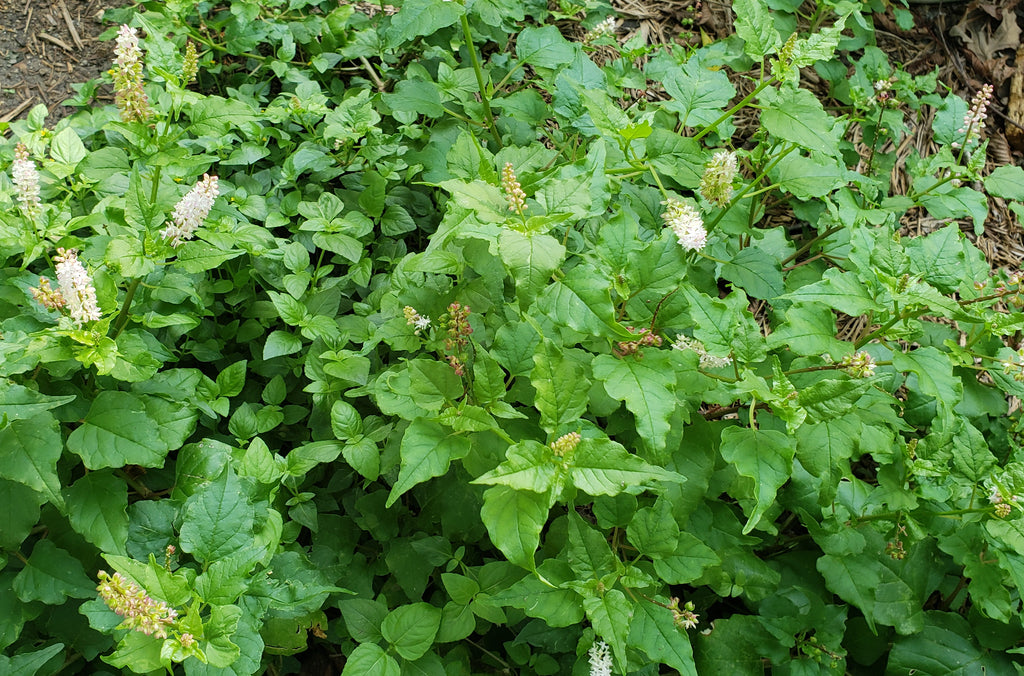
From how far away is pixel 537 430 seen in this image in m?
1.90

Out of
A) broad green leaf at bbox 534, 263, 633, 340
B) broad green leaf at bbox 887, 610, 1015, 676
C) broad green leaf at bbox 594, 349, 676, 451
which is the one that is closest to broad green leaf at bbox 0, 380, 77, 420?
broad green leaf at bbox 534, 263, 633, 340

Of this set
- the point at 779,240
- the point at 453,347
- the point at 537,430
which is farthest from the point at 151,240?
the point at 779,240

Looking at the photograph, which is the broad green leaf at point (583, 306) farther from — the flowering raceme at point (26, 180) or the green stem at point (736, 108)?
the flowering raceme at point (26, 180)

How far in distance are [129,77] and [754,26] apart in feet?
5.68

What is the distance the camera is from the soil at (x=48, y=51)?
10.2 ft

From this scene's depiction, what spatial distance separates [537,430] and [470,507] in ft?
1.16

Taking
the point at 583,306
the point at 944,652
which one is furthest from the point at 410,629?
the point at 944,652

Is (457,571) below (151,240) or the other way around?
below

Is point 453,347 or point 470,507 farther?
point 470,507

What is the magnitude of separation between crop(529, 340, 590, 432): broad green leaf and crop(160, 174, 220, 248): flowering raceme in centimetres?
99

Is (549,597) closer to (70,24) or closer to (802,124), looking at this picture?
(802,124)

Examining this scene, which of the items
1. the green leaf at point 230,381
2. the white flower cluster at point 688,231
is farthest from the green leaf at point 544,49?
the green leaf at point 230,381

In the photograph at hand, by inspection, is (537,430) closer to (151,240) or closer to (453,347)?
(453,347)

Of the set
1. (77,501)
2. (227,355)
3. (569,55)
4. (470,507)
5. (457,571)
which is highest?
(569,55)
